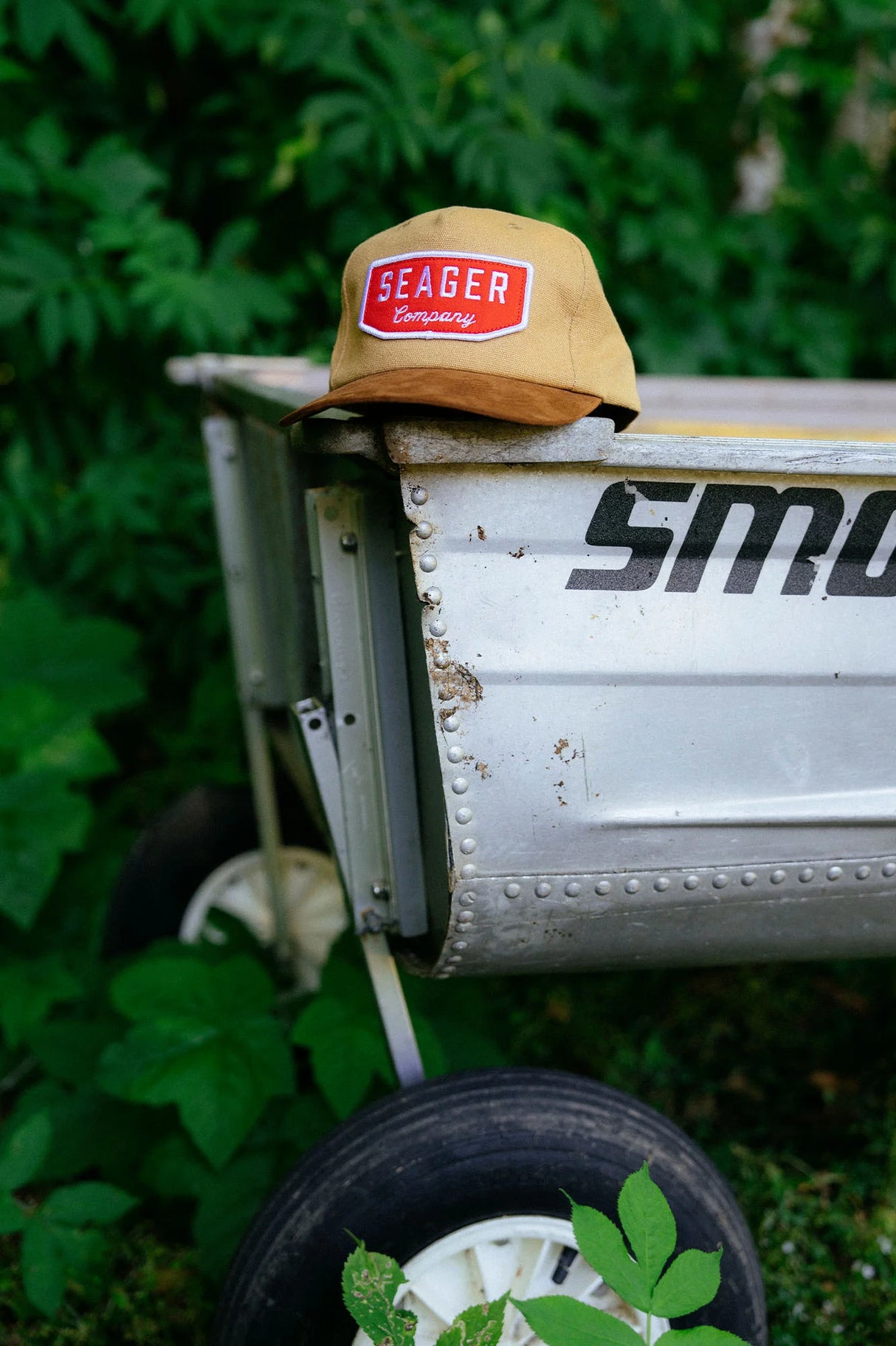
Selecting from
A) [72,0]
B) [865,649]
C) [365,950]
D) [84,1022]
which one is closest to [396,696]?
[365,950]

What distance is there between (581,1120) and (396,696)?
0.56 meters

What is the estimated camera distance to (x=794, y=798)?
4.13 ft

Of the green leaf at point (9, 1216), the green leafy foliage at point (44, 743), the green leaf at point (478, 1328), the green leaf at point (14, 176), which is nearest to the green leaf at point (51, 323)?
the green leaf at point (14, 176)

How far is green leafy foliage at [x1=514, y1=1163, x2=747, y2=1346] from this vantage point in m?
1.02

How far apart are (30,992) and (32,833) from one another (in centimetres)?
33

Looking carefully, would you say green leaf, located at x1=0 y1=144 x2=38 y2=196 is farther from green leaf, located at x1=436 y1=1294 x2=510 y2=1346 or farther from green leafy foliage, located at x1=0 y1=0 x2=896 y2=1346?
green leaf, located at x1=436 y1=1294 x2=510 y2=1346

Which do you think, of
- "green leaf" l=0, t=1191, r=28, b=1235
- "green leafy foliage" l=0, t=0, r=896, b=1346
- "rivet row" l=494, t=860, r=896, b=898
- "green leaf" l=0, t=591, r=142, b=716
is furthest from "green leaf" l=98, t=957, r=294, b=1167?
"green leaf" l=0, t=591, r=142, b=716

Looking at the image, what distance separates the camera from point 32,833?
217 centimetres

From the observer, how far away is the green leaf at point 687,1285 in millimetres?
1035

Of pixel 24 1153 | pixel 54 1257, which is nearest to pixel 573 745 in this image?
pixel 24 1153

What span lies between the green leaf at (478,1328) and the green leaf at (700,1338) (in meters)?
0.16

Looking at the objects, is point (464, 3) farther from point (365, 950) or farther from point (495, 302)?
point (365, 950)

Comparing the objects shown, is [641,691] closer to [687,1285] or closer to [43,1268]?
[687,1285]

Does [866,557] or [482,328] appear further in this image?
[866,557]
